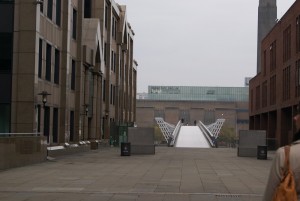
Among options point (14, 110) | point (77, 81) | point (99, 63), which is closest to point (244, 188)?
point (14, 110)

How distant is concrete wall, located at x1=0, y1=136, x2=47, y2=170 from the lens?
900 inches

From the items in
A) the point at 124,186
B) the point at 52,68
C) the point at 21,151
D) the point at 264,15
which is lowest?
the point at 124,186

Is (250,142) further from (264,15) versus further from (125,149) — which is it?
(264,15)

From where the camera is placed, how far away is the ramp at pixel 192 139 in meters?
82.5

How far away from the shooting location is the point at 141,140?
4066cm

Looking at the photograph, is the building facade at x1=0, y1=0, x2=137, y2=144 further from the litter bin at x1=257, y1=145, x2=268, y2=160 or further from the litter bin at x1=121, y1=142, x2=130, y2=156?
the litter bin at x1=257, y1=145, x2=268, y2=160

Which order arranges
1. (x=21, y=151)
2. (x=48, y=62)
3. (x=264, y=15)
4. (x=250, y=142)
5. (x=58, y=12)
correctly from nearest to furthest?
(x=21, y=151), (x=48, y=62), (x=58, y=12), (x=250, y=142), (x=264, y=15)

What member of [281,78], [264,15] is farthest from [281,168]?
[264,15]

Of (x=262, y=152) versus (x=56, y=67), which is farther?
(x=56, y=67)

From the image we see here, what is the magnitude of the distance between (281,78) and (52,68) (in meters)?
30.7

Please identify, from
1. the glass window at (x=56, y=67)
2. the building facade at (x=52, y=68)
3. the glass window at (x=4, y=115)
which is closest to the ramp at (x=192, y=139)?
the building facade at (x=52, y=68)

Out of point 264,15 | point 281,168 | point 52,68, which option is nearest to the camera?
point 281,168

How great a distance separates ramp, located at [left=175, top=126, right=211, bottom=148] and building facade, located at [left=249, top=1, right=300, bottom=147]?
10094 mm

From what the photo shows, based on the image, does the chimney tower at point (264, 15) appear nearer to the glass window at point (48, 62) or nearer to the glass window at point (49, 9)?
the glass window at point (49, 9)
